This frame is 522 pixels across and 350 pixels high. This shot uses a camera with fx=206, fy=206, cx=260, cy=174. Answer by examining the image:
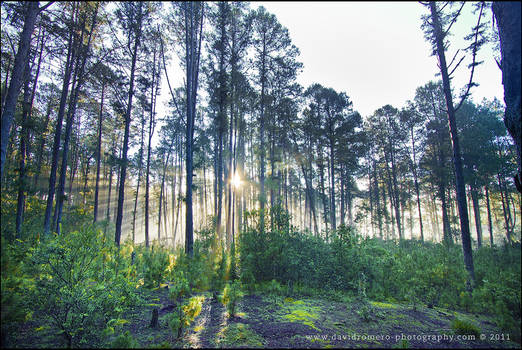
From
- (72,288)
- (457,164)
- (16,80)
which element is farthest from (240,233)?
→ (457,164)

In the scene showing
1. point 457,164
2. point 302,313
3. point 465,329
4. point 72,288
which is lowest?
point 302,313

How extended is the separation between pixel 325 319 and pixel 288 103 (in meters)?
13.8

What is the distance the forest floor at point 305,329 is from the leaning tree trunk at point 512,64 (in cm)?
268

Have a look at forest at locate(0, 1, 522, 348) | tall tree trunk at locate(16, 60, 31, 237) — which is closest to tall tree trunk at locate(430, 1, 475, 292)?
forest at locate(0, 1, 522, 348)

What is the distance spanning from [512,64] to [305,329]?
498 cm

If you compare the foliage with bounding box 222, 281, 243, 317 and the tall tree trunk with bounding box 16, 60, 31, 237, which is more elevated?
the tall tree trunk with bounding box 16, 60, 31, 237

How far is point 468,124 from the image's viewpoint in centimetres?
1688

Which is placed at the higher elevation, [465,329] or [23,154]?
[23,154]

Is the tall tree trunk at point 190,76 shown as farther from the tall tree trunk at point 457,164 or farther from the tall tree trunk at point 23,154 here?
the tall tree trunk at point 457,164

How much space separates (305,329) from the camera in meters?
3.51

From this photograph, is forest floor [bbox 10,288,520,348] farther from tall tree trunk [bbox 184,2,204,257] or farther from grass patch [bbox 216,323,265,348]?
tall tree trunk [bbox 184,2,204,257]

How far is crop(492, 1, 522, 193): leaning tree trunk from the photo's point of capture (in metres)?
2.75

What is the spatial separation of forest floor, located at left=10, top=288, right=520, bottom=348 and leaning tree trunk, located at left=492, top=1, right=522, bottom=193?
2.68 m

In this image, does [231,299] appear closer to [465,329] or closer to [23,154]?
[465,329]
